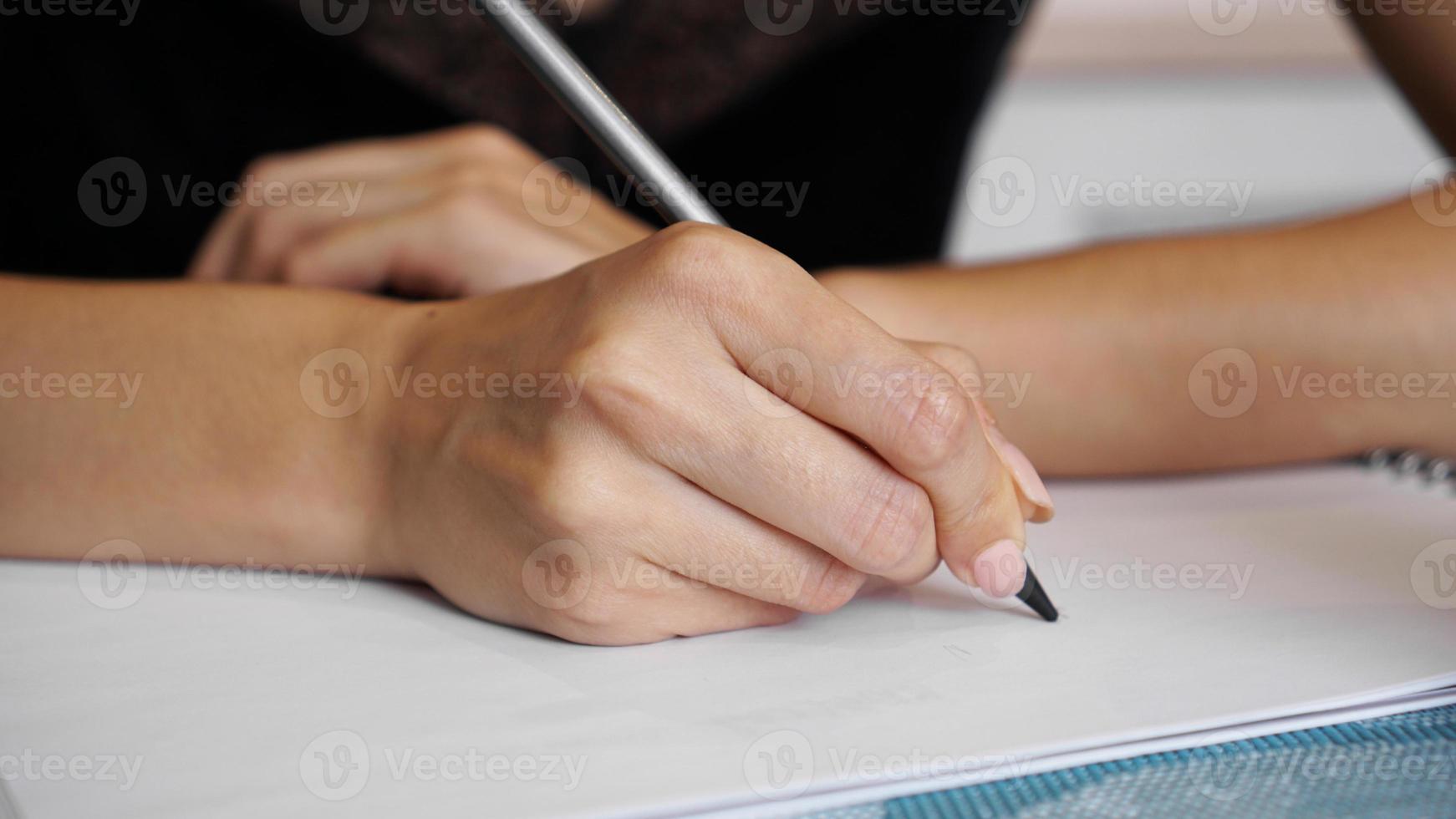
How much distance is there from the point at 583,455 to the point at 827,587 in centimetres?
10

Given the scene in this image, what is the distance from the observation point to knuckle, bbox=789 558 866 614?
1.36ft

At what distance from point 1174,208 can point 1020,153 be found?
1.12 feet

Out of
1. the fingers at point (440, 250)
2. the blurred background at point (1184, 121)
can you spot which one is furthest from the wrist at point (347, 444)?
the blurred background at point (1184, 121)

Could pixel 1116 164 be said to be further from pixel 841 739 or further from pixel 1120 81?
pixel 841 739

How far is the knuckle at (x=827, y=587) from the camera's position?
16.3 inches

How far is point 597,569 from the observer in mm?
401

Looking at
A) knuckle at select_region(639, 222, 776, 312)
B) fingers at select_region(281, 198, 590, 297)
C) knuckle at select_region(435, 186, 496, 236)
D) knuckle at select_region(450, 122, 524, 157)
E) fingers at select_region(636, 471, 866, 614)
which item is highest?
knuckle at select_region(639, 222, 776, 312)

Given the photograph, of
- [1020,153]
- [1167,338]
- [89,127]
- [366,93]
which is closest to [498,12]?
[1167,338]

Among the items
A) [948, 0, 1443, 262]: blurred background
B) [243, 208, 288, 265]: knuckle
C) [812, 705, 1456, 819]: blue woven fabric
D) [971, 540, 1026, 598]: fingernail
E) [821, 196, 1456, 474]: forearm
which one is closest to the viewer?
[812, 705, 1456, 819]: blue woven fabric

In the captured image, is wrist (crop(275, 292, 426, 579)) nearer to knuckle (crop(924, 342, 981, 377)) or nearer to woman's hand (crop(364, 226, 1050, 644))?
woman's hand (crop(364, 226, 1050, 644))

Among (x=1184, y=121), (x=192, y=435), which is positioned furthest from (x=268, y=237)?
(x=1184, y=121)

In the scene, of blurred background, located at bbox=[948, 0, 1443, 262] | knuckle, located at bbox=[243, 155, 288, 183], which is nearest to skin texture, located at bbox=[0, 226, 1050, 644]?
knuckle, located at bbox=[243, 155, 288, 183]

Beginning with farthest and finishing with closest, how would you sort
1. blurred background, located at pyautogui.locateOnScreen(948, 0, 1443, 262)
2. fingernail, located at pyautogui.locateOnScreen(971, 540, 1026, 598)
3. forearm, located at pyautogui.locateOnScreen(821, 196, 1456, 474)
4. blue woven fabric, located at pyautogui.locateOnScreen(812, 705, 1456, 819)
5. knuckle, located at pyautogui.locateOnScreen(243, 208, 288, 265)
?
1. blurred background, located at pyautogui.locateOnScreen(948, 0, 1443, 262)
2. knuckle, located at pyautogui.locateOnScreen(243, 208, 288, 265)
3. forearm, located at pyautogui.locateOnScreen(821, 196, 1456, 474)
4. fingernail, located at pyautogui.locateOnScreen(971, 540, 1026, 598)
5. blue woven fabric, located at pyautogui.locateOnScreen(812, 705, 1456, 819)

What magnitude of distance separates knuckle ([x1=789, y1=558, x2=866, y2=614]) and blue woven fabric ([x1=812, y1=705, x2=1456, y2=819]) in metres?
0.11
